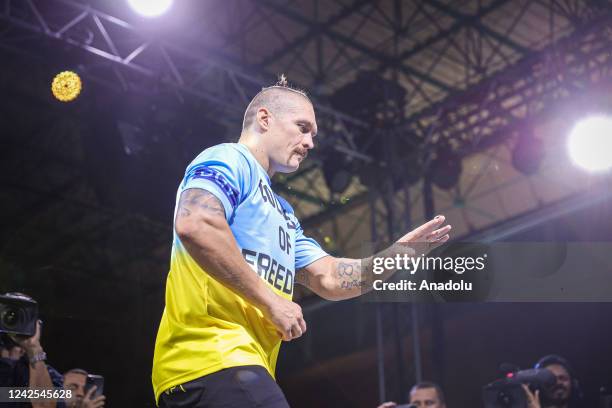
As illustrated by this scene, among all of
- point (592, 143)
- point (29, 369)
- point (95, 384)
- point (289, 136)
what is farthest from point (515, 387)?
point (289, 136)

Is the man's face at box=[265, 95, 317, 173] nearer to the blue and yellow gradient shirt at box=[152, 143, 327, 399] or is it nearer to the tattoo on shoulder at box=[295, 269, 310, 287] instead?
the blue and yellow gradient shirt at box=[152, 143, 327, 399]

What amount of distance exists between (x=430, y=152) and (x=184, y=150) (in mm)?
2745

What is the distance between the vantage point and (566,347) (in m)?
8.34

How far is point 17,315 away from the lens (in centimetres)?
380

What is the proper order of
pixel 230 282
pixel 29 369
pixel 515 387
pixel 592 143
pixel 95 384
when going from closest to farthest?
pixel 230 282 < pixel 29 369 < pixel 95 384 < pixel 515 387 < pixel 592 143

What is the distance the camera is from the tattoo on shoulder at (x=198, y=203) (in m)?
1.81

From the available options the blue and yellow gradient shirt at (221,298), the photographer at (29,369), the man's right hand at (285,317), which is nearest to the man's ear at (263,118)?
the blue and yellow gradient shirt at (221,298)

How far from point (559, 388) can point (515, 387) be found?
42 centimetres

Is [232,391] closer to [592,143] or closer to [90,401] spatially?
[90,401]

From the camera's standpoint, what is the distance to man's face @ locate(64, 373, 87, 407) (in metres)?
4.29

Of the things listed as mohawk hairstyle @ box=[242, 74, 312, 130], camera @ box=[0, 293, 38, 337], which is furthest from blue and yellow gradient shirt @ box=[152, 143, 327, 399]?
camera @ box=[0, 293, 38, 337]

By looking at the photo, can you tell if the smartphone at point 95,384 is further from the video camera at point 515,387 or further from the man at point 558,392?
the man at point 558,392

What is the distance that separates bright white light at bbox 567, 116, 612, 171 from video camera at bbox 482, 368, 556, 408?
3.21 metres

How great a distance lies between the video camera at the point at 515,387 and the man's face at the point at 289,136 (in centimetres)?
358
